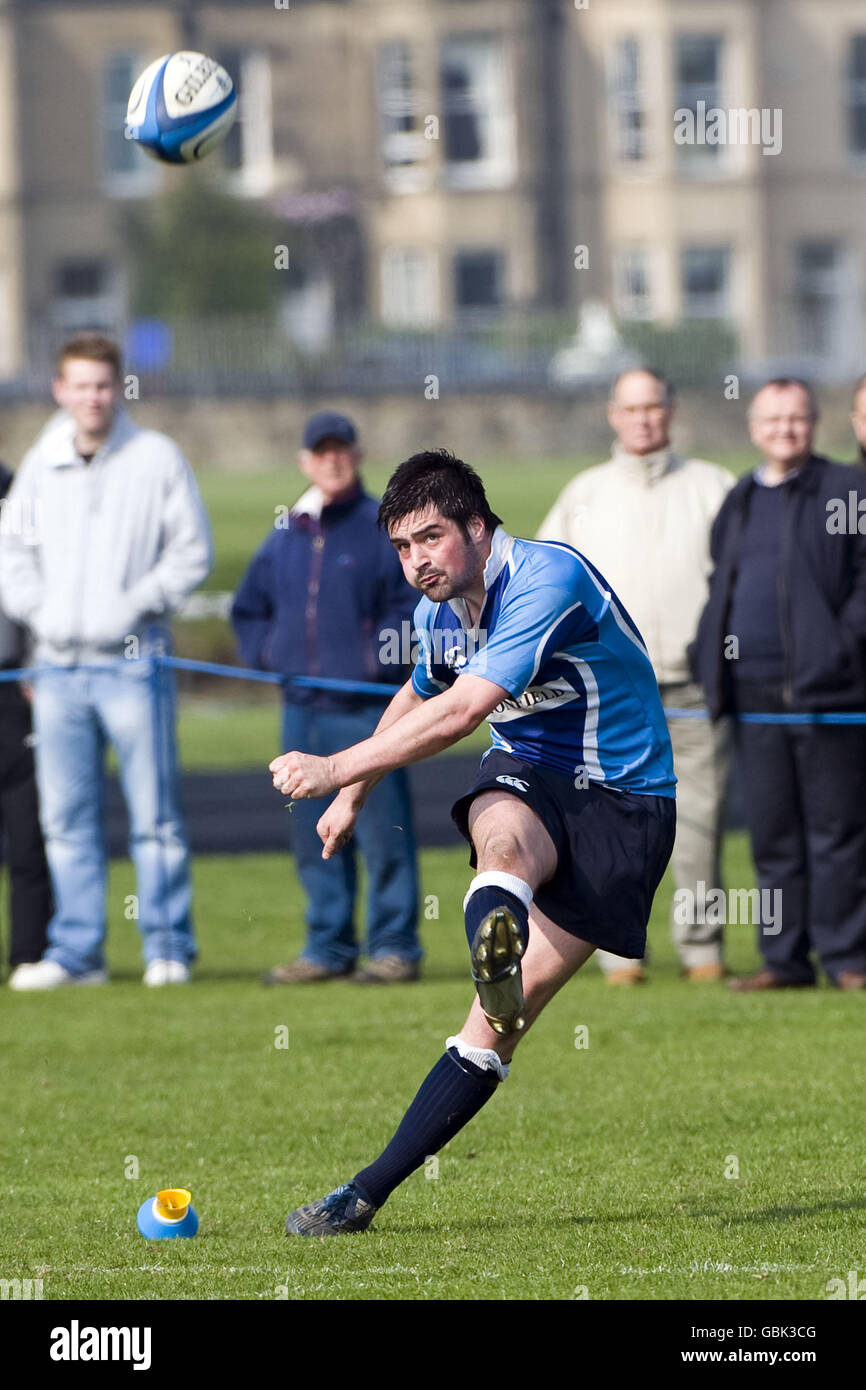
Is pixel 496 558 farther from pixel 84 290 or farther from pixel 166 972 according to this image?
pixel 84 290

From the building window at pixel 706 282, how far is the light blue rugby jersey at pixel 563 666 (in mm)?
57648

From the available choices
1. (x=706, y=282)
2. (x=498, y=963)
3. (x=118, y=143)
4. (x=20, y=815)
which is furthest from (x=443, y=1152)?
(x=706, y=282)

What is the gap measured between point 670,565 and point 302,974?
8.34 ft

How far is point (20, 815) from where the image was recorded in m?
11.4

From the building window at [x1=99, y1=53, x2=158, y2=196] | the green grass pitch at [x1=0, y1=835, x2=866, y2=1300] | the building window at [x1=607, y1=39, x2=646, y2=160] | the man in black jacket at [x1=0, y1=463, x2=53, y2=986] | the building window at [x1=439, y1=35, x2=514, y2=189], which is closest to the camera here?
the green grass pitch at [x1=0, y1=835, x2=866, y2=1300]

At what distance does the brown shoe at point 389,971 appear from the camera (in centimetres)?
1098

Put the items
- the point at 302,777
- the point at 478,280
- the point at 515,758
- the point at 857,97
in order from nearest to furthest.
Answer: the point at 302,777 → the point at 515,758 → the point at 478,280 → the point at 857,97

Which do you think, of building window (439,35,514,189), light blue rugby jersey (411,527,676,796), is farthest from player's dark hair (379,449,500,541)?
building window (439,35,514,189)

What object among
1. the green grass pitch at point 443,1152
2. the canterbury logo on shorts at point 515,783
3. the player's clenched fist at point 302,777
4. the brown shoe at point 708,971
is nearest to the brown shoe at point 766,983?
the green grass pitch at point 443,1152

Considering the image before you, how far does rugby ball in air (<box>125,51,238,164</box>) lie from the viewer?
385 inches

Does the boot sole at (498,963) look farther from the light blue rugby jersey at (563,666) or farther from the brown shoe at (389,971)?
the brown shoe at (389,971)

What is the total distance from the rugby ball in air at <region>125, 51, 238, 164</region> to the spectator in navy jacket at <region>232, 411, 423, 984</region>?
161 centimetres

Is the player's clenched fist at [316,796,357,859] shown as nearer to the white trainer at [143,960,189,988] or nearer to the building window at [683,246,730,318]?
the white trainer at [143,960,189,988]

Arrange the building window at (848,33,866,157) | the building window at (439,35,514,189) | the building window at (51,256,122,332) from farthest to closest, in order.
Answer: the building window at (848,33,866,157) < the building window at (439,35,514,189) < the building window at (51,256,122,332)
